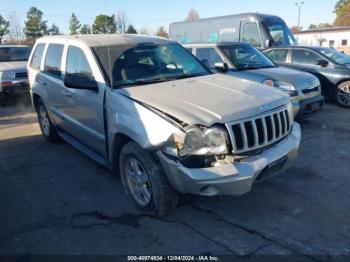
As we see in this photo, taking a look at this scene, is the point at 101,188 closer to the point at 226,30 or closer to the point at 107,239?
the point at 107,239

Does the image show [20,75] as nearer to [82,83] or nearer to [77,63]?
[77,63]

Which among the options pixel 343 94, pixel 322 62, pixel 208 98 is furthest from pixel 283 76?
pixel 208 98

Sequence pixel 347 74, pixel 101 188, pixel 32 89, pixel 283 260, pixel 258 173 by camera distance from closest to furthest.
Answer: pixel 283 260 → pixel 258 173 → pixel 101 188 → pixel 32 89 → pixel 347 74

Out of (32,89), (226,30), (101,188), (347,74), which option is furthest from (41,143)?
(226,30)

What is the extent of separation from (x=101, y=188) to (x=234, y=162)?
2006 millimetres

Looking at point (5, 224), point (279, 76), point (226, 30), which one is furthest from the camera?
point (226, 30)

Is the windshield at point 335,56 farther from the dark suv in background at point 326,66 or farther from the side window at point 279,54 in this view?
the side window at point 279,54

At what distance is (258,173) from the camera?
9.88ft

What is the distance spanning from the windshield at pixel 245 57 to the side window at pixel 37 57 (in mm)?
3820

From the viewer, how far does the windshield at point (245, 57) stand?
23.8 feet

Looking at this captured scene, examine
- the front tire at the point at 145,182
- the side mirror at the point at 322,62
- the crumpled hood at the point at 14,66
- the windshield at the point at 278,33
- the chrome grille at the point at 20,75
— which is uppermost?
the windshield at the point at 278,33

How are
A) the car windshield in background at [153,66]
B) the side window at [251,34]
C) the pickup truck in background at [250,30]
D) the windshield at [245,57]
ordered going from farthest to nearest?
the side window at [251,34], the pickup truck in background at [250,30], the windshield at [245,57], the car windshield in background at [153,66]

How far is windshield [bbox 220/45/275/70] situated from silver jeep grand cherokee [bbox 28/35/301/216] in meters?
2.84

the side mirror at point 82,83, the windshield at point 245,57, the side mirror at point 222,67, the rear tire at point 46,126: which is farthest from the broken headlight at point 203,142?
the windshield at point 245,57
